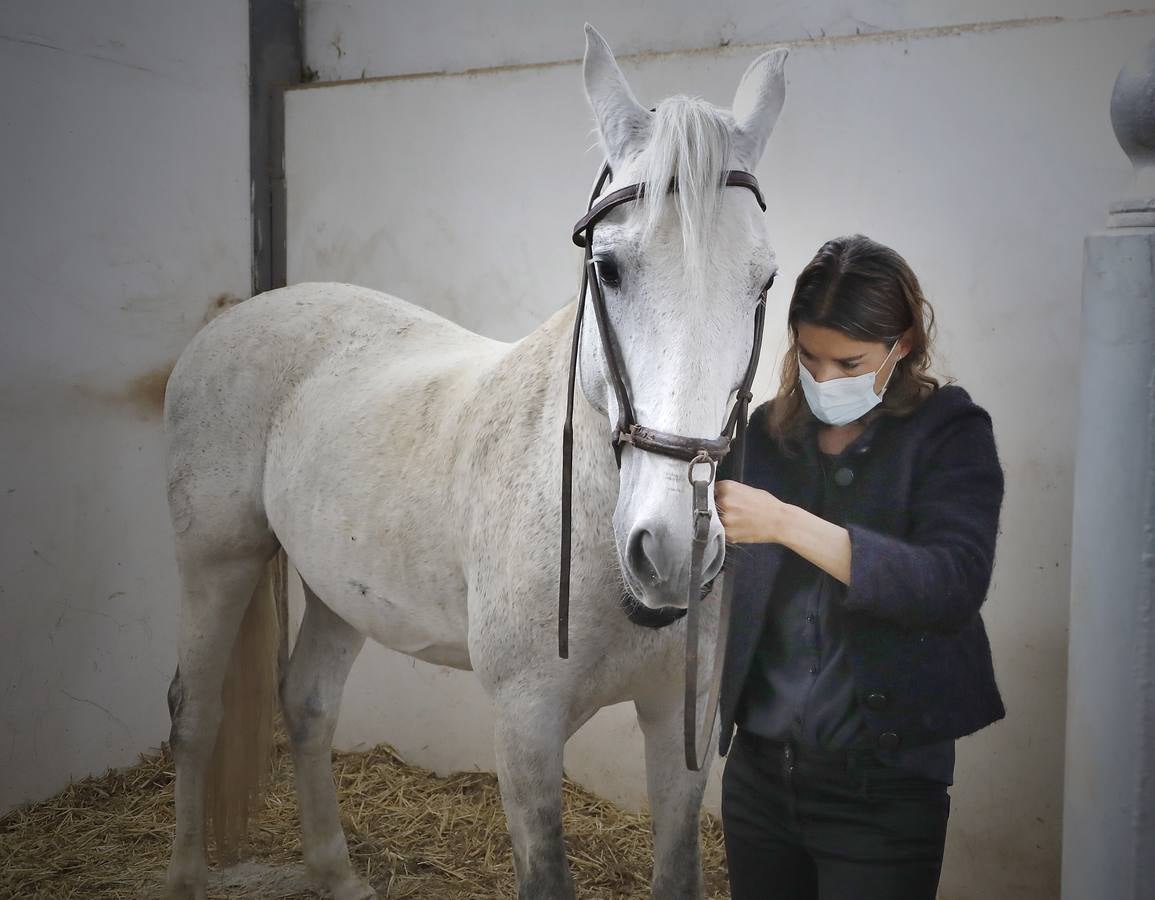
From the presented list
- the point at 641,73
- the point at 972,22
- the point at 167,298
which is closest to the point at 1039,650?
the point at 972,22

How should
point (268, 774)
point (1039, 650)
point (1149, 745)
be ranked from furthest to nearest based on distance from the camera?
point (268, 774)
point (1039, 650)
point (1149, 745)

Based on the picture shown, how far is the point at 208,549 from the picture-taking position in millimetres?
2502

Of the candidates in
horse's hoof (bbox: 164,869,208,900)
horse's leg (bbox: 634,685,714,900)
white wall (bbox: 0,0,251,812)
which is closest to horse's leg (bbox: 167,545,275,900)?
horse's hoof (bbox: 164,869,208,900)

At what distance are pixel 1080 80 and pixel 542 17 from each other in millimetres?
1558

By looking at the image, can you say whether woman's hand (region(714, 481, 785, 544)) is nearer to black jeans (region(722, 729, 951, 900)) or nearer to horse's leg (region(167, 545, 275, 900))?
black jeans (region(722, 729, 951, 900))

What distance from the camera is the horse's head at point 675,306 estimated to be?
118 cm

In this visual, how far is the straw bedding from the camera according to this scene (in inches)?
106

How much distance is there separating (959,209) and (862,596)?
1526mm

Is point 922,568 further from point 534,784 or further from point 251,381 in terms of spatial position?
point 251,381

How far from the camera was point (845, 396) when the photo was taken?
1334mm

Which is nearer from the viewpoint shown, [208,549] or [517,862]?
[517,862]

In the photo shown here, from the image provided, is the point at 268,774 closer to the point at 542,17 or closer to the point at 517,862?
the point at 517,862

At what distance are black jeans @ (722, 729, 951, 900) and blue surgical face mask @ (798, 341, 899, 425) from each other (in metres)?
0.44

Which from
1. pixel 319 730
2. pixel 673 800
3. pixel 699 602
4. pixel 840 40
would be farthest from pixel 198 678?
pixel 840 40
